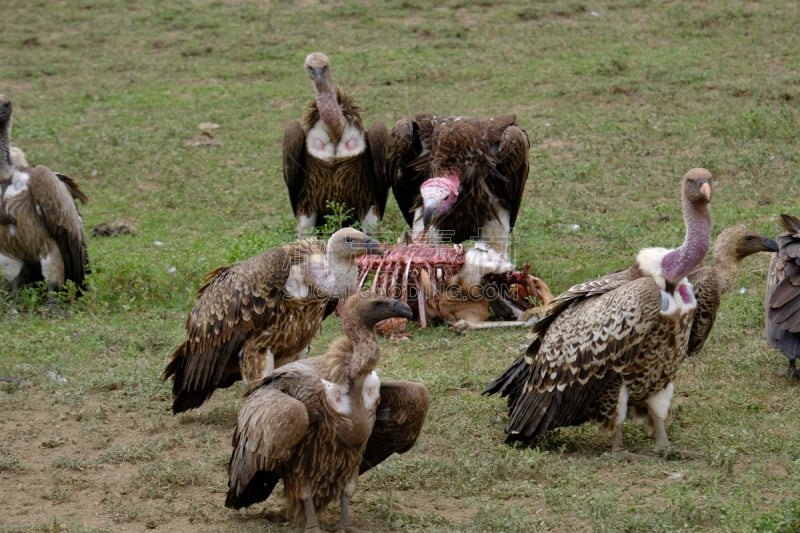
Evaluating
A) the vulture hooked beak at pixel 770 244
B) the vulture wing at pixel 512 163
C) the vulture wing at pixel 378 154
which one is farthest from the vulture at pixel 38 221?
the vulture hooked beak at pixel 770 244

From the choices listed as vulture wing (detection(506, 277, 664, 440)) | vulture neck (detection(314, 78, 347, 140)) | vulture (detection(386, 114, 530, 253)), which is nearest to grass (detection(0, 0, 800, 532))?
vulture wing (detection(506, 277, 664, 440))

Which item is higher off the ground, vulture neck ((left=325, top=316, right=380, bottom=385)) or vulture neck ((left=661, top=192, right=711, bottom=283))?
vulture neck ((left=661, top=192, right=711, bottom=283))

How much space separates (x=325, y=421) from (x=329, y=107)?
5028 millimetres

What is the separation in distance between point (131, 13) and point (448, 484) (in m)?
12.8

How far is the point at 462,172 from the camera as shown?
8844 mm

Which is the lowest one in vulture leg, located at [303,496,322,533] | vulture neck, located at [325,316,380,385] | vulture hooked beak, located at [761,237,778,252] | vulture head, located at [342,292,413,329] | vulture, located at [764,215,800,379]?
vulture leg, located at [303,496,322,533]

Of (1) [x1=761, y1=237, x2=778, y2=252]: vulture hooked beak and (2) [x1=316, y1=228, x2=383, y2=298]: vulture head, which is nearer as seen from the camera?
(2) [x1=316, y1=228, x2=383, y2=298]: vulture head

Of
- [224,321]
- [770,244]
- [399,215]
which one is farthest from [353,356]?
[399,215]

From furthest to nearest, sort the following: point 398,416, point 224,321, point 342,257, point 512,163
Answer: point 512,163 → point 224,321 → point 342,257 → point 398,416

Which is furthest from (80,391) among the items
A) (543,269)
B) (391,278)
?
(543,269)

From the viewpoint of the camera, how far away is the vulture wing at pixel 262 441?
479cm

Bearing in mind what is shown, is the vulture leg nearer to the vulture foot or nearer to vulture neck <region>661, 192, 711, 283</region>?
vulture neck <region>661, 192, 711, 283</region>

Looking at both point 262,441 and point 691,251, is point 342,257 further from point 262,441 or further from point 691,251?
point 691,251

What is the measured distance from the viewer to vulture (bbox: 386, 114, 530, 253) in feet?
28.8
